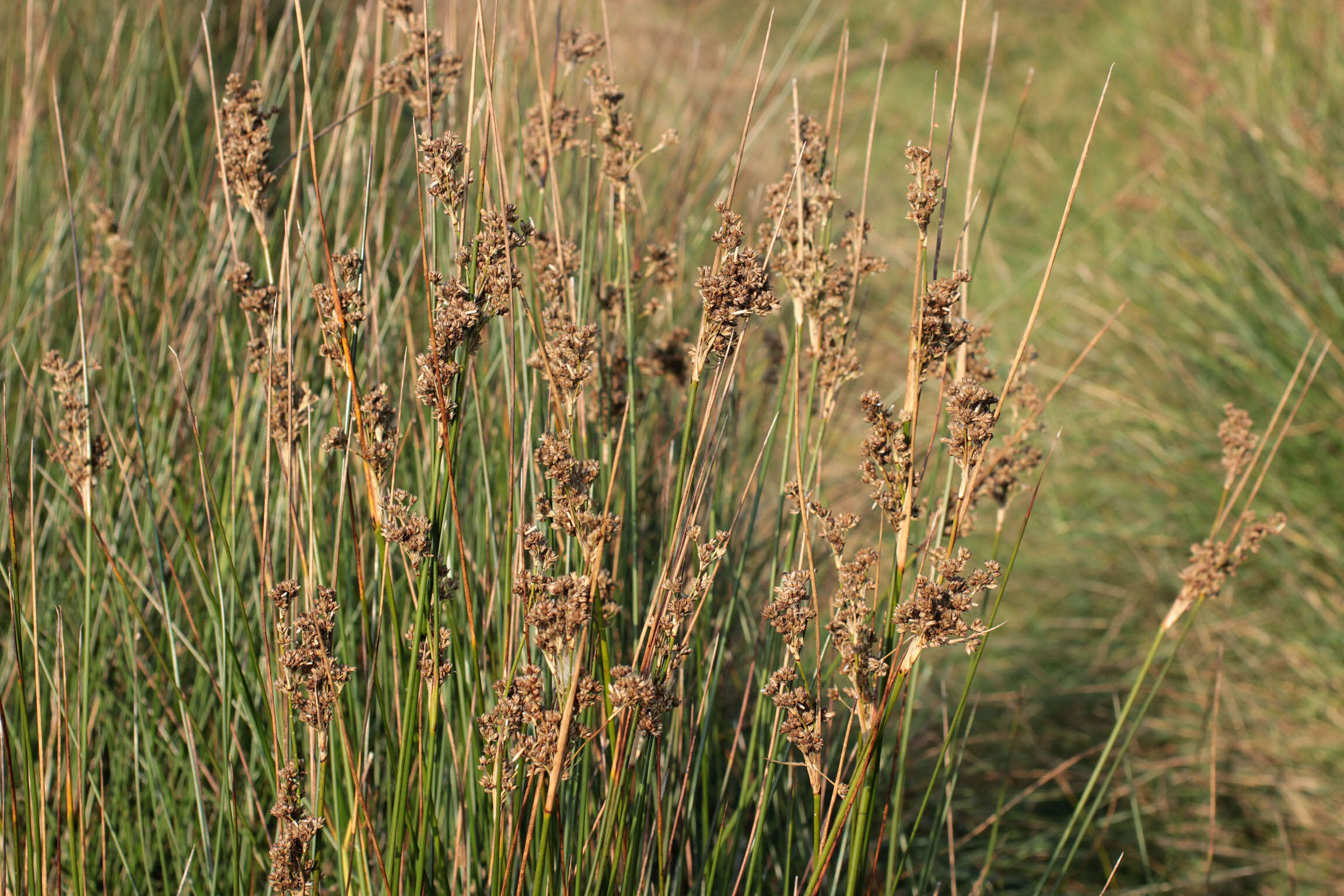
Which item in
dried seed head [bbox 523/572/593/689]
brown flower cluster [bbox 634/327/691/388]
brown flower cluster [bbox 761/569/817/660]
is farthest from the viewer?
brown flower cluster [bbox 634/327/691/388]

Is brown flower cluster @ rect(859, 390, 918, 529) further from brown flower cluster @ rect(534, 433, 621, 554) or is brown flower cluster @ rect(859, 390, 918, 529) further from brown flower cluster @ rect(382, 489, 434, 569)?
brown flower cluster @ rect(382, 489, 434, 569)

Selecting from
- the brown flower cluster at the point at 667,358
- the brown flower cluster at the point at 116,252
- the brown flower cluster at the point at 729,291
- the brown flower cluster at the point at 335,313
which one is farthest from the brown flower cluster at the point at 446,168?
the brown flower cluster at the point at 116,252

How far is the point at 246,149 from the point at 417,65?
251 millimetres

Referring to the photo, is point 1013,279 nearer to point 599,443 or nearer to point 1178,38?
point 1178,38

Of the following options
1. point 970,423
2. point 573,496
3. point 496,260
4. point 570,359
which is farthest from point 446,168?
point 970,423

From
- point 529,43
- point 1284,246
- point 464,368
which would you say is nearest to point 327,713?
point 464,368

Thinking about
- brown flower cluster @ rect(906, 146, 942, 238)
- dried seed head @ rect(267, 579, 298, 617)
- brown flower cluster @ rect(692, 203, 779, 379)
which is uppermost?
brown flower cluster @ rect(906, 146, 942, 238)

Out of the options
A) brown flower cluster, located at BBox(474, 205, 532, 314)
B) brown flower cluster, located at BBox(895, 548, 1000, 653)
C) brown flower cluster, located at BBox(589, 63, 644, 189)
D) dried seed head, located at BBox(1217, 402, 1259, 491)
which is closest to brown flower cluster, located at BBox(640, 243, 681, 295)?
brown flower cluster, located at BBox(589, 63, 644, 189)

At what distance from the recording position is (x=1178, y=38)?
15.9ft

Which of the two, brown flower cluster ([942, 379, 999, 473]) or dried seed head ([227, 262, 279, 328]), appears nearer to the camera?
brown flower cluster ([942, 379, 999, 473])

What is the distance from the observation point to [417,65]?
1206 mm

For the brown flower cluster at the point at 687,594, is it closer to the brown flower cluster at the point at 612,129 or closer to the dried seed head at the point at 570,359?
the dried seed head at the point at 570,359

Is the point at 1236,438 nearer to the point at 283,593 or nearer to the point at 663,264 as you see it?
the point at 663,264

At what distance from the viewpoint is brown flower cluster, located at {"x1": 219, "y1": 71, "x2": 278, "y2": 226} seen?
1.06m
